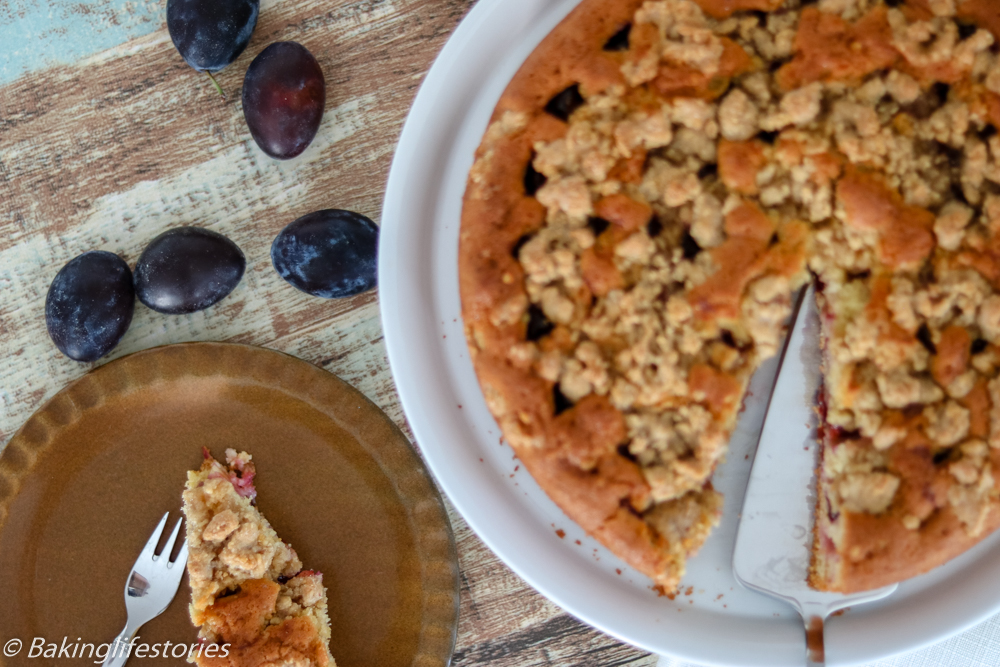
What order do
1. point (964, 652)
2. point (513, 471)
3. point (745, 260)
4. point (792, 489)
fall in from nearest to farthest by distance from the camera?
1. point (745, 260)
2. point (792, 489)
3. point (513, 471)
4. point (964, 652)

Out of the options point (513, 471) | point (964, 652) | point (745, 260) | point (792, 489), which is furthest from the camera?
point (964, 652)

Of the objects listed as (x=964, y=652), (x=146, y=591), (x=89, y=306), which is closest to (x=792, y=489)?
(x=964, y=652)

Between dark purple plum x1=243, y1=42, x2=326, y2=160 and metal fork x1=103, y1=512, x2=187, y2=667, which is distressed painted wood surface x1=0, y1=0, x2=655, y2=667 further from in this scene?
metal fork x1=103, y1=512, x2=187, y2=667

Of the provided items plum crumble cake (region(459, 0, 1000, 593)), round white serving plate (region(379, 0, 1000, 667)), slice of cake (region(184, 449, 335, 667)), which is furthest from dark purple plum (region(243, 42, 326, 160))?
slice of cake (region(184, 449, 335, 667))

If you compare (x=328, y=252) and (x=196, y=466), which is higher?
(x=328, y=252)

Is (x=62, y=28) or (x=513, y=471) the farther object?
(x=62, y=28)

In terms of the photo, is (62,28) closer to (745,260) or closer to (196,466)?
(196,466)

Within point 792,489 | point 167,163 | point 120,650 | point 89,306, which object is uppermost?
point 167,163

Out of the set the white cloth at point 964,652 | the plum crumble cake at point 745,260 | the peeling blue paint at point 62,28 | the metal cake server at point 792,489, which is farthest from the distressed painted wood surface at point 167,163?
Result: the white cloth at point 964,652
